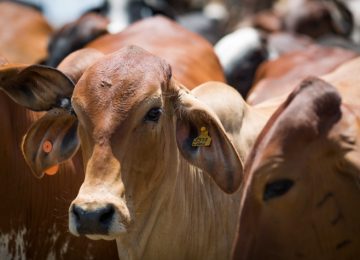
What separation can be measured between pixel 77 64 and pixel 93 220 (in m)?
1.50

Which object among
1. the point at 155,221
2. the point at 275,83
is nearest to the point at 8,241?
the point at 155,221

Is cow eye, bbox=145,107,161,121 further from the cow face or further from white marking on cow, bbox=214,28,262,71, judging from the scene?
white marking on cow, bbox=214,28,262,71

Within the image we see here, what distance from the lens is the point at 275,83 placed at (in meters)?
5.00

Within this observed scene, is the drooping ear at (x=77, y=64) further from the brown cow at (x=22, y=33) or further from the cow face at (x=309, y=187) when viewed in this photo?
the brown cow at (x=22, y=33)

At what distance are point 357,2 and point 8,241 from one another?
8888 mm

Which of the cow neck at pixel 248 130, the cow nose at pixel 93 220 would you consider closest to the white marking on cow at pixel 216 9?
the cow neck at pixel 248 130

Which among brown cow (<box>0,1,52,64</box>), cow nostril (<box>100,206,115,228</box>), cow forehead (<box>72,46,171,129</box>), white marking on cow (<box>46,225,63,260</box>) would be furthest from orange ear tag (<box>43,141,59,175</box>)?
brown cow (<box>0,1,52,64</box>)

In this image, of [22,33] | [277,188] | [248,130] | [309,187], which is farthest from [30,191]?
[22,33]

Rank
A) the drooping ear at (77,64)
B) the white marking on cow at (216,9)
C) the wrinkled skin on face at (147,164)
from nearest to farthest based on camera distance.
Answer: the wrinkled skin on face at (147,164) < the drooping ear at (77,64) < the white marking on cow at (216,9)

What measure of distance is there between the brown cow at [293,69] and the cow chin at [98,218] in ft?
8.35

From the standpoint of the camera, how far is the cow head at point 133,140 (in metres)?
2.45

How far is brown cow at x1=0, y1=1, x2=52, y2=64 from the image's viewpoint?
6.77 meters

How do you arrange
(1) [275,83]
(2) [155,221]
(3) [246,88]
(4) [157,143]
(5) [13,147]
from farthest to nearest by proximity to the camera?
(3) [246,88], (1) [275,83], (5) [13,147], (2) [155,221], (4) [157,143]

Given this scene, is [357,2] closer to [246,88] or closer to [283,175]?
[246,88]
